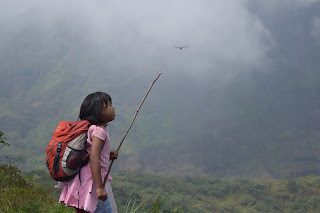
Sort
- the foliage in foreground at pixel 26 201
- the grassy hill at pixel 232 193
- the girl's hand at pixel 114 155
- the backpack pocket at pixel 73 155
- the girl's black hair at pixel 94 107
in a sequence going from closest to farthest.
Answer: the backpack pocket at pixel 73 155
the girl's black hair at pixel 94 107
the girl's hand at pixel 114 155
the foliage in foreground at pixel 26 201
the grassy hill at pixel 232 193

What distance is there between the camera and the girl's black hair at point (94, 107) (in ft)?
12.1

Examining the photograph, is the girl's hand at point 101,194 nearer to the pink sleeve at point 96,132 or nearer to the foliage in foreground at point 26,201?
the pink sleeve at point 96,132

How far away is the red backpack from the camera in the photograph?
132 inches

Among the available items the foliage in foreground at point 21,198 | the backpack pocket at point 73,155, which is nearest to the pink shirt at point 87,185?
the backpack pocket at point 73,155

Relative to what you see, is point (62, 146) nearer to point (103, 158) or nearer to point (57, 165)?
point (57, 165)

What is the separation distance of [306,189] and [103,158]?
170853mm

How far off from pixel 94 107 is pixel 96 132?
0.39 m

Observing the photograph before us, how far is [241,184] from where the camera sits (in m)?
160

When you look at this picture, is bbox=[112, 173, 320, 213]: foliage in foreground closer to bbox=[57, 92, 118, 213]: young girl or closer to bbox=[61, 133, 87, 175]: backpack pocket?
bbox=[57, 92, 118, 213]: young girl

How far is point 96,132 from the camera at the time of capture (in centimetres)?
341

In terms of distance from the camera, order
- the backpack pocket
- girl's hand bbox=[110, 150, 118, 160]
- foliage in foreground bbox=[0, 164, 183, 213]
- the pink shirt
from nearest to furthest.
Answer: the backpack pocket
the pink shirt
girl's hand bbox=[110, 150, 118, 160]
foliage in foreground bbox=[0, 164, 183, 213]

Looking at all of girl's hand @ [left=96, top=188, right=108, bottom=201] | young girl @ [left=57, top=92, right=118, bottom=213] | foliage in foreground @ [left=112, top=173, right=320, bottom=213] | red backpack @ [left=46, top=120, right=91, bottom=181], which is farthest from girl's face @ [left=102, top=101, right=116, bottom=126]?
foliage in foreground @ [left=112, top=173, right=320, bottom=213]

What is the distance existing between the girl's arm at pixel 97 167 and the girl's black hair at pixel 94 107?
0.34 metres

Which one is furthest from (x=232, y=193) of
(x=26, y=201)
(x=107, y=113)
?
(x=107, y=113)
